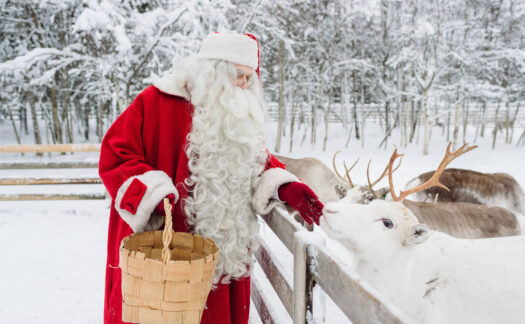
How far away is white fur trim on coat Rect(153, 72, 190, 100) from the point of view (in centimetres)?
207

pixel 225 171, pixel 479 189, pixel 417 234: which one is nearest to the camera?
pixel 225 171

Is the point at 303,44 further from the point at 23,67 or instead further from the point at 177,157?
the point at 177,157

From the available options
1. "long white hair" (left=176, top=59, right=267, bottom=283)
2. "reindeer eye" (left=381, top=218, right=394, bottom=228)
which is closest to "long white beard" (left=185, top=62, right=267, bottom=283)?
"long white hair" (left=176, top=59, right=267, bottom=283)

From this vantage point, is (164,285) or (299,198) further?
(299,198)

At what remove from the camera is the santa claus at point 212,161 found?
195 cm

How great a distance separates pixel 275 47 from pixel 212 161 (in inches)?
734

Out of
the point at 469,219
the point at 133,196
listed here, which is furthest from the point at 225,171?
the point at 469,219

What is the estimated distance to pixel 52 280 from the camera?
13.8 feet

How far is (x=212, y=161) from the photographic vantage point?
2.00 metres

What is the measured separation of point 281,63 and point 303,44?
2673 mm

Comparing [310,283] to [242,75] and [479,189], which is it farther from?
[479,189]

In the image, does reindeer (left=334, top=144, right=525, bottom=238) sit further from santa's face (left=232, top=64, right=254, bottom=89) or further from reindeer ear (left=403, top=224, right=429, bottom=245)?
santa's face (left=232, top=64, right=254, bottom=89)

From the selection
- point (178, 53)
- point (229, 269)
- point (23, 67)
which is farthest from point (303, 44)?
point (229, 269)

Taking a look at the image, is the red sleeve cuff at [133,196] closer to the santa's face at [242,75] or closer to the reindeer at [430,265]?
the santa's face at [242,75]
